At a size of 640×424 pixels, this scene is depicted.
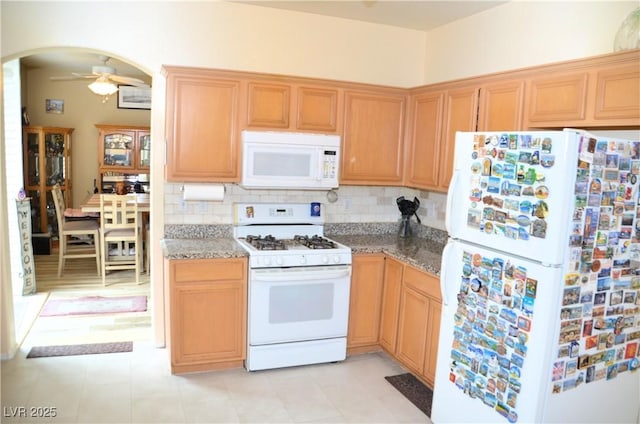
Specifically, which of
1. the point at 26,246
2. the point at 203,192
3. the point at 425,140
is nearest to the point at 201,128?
the point at 203,192

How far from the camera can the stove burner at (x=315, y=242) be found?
11.8 feet

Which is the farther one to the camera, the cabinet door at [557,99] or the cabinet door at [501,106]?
the cabinet door at [501,106]

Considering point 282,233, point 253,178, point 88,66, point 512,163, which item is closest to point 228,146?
point 253,178

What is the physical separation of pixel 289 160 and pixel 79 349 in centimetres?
218

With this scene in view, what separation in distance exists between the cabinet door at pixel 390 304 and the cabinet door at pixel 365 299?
0.04 m

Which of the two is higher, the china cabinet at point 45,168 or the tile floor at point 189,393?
the china cabinet at point 45,168

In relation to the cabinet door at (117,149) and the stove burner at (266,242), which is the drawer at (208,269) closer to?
the stove burner at (266,242)

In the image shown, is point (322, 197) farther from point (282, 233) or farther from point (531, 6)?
point (531, 6)

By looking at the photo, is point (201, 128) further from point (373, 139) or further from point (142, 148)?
point (142, 148)

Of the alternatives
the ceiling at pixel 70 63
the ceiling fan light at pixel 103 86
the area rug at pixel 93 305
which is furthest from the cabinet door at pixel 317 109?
the ceiling at pixel 70 63

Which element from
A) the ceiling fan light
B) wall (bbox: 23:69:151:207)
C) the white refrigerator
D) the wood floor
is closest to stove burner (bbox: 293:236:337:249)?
the white refrigerator

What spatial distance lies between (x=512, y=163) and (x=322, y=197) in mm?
2063

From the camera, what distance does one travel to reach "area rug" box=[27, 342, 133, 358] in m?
3.59

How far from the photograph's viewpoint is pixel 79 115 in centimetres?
749
